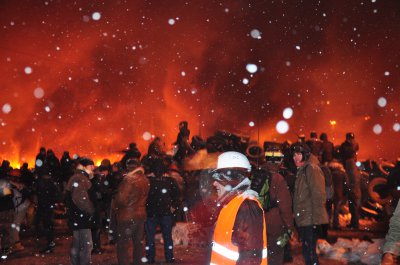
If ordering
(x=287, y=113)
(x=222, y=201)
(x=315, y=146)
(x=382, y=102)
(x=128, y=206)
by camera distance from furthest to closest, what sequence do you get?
(x=287, y=113) → (x=382, y=102) → (x=315, y=146) → (x=128, y=206) → (x=222, y=201)

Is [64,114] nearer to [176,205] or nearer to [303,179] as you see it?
[176,205]

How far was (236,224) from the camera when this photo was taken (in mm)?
3434

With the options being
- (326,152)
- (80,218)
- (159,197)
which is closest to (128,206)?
(80,218)

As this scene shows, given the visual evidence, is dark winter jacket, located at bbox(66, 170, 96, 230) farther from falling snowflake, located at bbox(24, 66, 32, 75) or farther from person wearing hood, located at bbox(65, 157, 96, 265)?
falling snowflake, located at bbox(24, 66, 32, 75)

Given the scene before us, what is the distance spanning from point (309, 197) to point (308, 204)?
11 centimetres

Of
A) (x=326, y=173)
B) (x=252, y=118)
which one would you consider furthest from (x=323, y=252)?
(x=252, y=118)

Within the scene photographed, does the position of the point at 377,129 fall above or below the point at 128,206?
above

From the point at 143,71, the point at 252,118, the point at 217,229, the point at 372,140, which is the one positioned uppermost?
the point at 143,71

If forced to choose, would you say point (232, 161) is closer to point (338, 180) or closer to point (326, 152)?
point (338, 180)

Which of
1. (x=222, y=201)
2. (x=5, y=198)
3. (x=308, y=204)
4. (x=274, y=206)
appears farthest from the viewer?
(x=5, y=198)

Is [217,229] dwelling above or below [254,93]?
below

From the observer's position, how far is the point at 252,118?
36.9 m

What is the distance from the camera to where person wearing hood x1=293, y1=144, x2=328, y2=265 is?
22.2ft

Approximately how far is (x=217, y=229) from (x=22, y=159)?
3409cm
